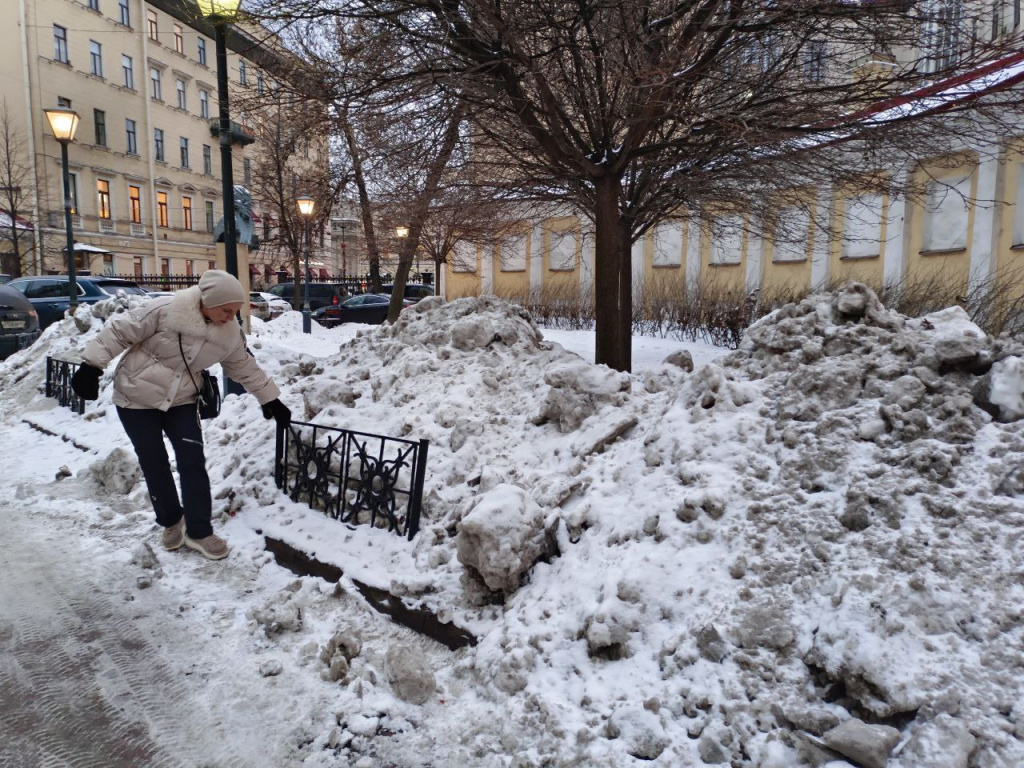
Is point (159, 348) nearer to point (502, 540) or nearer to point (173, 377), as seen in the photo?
point (173, 377)

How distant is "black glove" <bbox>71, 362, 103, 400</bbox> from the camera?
3.64 m

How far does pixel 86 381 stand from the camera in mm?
3680

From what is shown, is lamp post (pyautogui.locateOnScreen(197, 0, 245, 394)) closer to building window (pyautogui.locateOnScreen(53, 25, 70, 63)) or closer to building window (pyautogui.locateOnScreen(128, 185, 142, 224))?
building window (pyautogui.locateOnScreen(53, 25, 70, 63))

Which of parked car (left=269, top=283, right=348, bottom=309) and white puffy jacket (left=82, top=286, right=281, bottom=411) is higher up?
parked car (left=269, top=283, right=348, bottom=309)

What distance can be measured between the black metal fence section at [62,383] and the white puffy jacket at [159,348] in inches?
166

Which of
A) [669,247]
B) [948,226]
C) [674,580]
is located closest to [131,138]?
[669,247]

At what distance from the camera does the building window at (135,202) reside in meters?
35.9

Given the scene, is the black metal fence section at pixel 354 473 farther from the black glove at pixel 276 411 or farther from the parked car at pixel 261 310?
the parked car at pixel 261 310

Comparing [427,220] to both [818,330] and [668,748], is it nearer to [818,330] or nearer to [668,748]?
[818,330]

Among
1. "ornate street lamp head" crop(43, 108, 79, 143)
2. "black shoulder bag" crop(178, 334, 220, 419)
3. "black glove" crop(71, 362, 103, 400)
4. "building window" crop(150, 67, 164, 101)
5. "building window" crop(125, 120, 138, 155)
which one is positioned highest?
"building window" crop(150, 67, 164, 101)

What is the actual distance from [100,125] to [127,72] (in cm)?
394

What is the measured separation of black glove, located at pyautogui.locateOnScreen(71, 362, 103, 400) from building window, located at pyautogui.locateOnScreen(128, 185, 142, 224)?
3753 centimetres

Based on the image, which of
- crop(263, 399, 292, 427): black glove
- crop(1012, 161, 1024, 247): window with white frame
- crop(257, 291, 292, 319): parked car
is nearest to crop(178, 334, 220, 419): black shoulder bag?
crop(263, 399, 292, 427): black glove

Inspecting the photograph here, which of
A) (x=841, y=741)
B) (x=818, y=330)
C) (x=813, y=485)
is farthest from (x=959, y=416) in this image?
(x=841, y=741)
